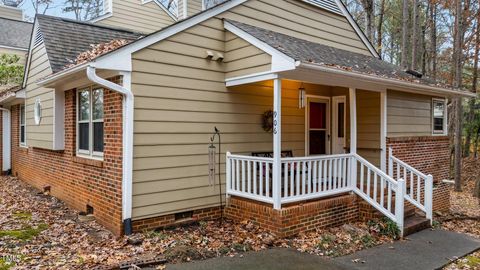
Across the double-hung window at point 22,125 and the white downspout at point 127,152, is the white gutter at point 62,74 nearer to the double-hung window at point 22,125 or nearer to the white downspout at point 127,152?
the white downspout at point 127,152

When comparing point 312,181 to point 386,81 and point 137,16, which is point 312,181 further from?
point 137,16

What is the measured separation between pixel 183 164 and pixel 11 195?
5642 mm

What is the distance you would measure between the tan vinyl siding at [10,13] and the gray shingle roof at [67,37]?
12971 mm

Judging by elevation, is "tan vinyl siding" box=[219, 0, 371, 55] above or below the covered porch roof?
above

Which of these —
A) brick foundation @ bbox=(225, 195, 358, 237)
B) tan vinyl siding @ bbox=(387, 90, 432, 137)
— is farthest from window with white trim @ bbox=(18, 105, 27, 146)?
tan vinyl siding @ bbox=(387, 90, 432, 137)

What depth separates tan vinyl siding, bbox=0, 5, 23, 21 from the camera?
18.8 m

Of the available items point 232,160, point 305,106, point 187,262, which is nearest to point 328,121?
point 305,106

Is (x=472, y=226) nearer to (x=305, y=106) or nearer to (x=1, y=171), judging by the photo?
(x=305, y=106)

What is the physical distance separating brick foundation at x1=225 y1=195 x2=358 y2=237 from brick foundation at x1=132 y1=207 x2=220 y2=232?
0.98 feet

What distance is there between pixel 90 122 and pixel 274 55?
12.3 ft

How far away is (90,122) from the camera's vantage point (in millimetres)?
6957

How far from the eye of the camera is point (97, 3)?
25.6 metres

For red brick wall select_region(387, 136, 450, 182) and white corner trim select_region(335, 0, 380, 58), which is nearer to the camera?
red brick wall select_region(387, 136, 450, 182)

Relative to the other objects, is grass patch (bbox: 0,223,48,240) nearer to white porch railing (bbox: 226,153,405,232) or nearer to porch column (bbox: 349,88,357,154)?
white porch railing (bbox: 226,153,405,232)
